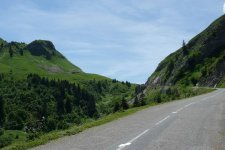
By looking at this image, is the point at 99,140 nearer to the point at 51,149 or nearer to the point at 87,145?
the point at 87,145

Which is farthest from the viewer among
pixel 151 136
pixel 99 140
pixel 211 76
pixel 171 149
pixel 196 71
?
pixel 196 71

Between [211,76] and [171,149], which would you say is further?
[211,76]

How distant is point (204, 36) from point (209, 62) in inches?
1064

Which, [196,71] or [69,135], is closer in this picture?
[69,135]

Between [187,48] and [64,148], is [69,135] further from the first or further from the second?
[187,48]

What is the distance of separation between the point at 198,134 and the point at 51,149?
711 cm

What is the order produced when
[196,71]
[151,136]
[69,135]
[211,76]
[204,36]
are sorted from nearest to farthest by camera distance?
[151,136] → [69,135] → [211,76] → [196,71] → [204,36]

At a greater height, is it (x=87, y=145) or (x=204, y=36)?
(x=204, y=36)

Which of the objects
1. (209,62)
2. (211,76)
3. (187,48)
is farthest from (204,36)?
(211,76)

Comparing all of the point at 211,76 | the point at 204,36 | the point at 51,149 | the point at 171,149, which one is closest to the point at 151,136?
the point at 171,149

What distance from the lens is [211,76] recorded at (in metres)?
130

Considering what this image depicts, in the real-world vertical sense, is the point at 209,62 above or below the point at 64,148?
above

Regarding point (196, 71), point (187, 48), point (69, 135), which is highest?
point (187, 48)

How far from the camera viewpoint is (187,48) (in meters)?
185
